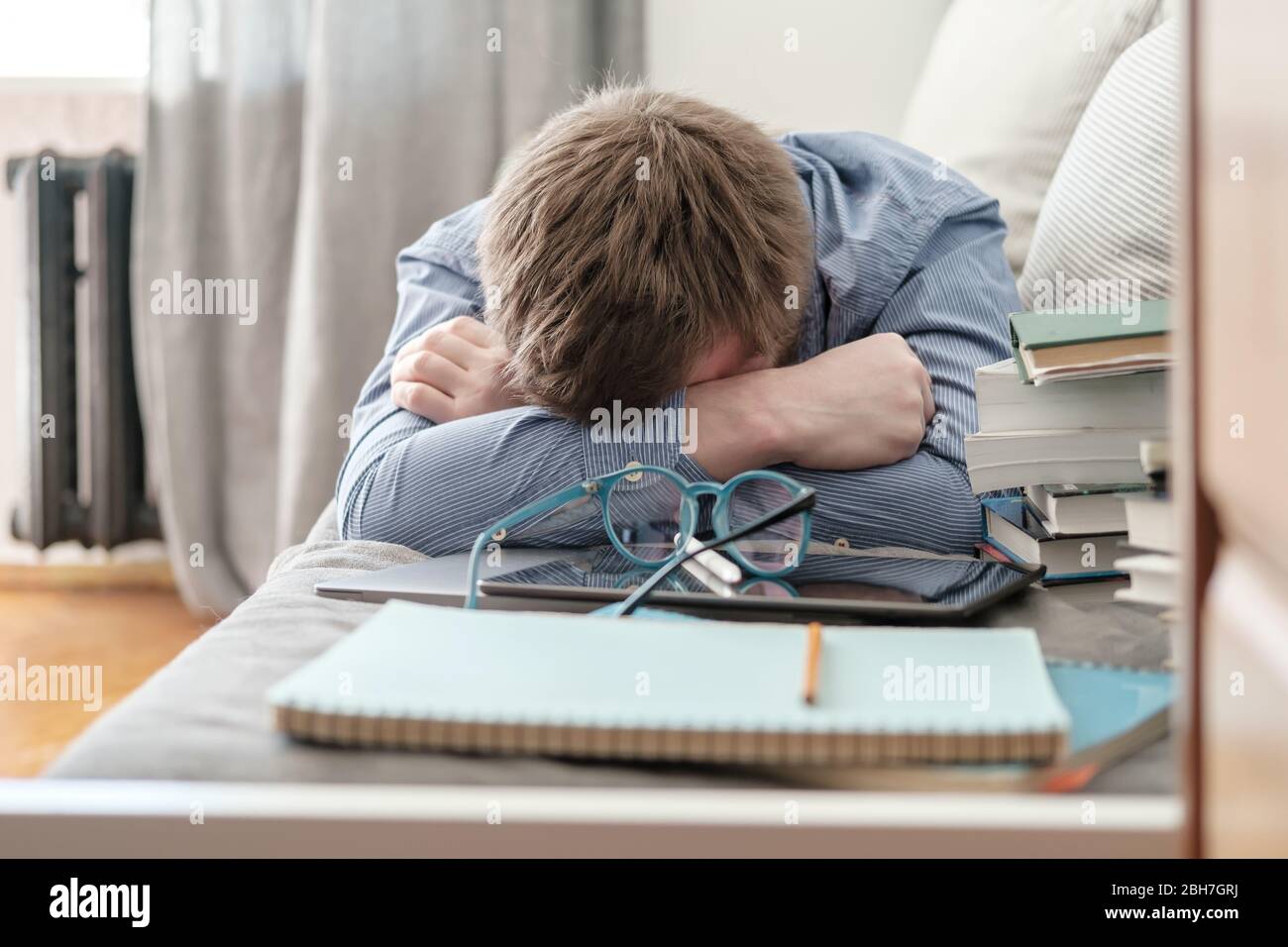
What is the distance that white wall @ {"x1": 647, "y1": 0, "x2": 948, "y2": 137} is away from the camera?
1.89 m

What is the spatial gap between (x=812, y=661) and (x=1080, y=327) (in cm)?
33

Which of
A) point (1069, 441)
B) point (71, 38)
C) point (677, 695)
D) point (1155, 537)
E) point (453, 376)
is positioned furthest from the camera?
point (71, 38)

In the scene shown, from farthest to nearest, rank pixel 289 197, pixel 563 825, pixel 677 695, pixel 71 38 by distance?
pixel 71 38
pixel 289 197
pixel 677 695
pixel 563 825

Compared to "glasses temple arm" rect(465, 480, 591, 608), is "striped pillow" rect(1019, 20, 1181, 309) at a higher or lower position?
higher

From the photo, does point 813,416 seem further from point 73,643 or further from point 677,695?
point 73,643

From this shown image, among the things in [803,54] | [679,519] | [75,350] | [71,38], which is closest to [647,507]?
[679,519]

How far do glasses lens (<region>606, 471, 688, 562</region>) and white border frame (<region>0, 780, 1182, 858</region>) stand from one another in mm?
463

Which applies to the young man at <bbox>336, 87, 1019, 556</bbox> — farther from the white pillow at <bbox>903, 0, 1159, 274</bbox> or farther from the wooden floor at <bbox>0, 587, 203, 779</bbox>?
the wooden floor at <bbox>0, 587, 203, 779</bbox>

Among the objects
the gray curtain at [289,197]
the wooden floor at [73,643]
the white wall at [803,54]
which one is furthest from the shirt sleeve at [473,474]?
the white wall at [803,54]

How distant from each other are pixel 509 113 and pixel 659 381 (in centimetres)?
134

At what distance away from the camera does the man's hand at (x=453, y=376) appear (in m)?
0.87

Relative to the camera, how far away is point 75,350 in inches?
81.9

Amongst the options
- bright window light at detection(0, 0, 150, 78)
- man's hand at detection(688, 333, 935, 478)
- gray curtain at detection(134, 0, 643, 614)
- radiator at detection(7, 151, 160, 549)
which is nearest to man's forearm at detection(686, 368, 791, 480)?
man's hand at detection(688, 333, 935, 478)

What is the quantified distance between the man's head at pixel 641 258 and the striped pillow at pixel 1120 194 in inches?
11.3
